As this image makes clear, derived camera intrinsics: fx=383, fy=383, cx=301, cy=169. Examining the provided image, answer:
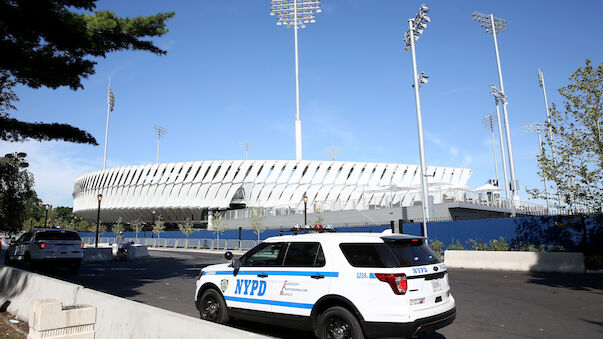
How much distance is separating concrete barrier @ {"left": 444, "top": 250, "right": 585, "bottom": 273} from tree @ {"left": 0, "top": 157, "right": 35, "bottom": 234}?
35945 millimetres

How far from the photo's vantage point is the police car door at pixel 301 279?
567 centimetres

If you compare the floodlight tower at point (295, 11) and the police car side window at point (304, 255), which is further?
the floodlight tower at point (295, 11)

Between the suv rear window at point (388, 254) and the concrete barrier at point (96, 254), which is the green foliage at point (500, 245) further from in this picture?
the concrete barrier at point (96, 254)

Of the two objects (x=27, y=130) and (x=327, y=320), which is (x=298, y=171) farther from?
(x=327, y=320)

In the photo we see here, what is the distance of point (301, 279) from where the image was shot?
590 centimetres

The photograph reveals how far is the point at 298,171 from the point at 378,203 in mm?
27284

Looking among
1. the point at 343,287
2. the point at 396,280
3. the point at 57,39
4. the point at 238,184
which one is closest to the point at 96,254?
the point at 57,39

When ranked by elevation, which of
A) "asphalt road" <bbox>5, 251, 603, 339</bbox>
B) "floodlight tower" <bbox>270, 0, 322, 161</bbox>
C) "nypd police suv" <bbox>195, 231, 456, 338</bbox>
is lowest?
"asphalt road" <bbox>5, 251, 603, 339</bbox>

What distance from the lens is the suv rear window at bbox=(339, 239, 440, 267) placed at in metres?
5.36

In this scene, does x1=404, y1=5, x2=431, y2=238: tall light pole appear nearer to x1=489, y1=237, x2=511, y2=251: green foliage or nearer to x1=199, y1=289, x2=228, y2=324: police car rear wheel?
x1=489, y1=237, x2=511, y2=251: green foliage

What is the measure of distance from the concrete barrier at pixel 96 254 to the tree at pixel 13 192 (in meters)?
14.3

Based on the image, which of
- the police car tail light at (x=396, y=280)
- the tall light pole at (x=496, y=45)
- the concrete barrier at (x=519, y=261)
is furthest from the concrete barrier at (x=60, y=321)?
the tall light pole at (x=496, y=45)

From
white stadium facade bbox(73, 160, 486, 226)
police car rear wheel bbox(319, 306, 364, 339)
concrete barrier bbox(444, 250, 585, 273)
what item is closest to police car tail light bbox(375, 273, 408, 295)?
police car rear wheel bbox(319, 306, 364, 339)

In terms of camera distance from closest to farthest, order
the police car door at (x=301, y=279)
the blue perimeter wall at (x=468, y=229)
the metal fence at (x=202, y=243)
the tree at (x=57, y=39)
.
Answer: the police car door at (x=301, y=279) → the tree at (x=57, y=39) → the blue perimeter wall at (x=468, y=229) → the metal fence at (x=202, y=243)
